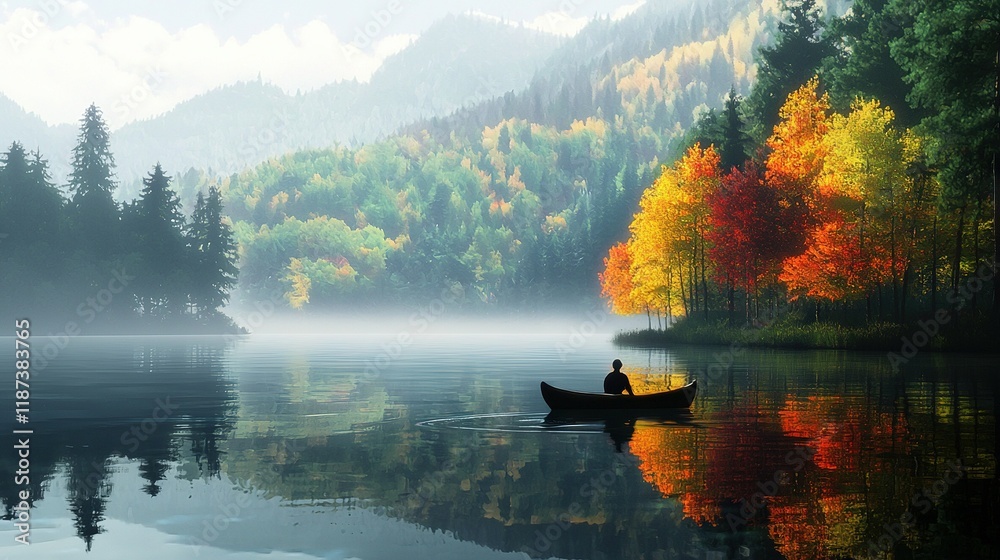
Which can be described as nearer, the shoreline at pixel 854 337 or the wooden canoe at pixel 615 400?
the wooden canoe at pixel 615 400

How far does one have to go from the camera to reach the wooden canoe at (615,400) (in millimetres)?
28266

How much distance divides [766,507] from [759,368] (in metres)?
35.6

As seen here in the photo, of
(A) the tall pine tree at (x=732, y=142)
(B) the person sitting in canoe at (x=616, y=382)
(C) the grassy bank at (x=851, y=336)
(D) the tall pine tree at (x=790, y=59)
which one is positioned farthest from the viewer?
(D) the tall pine tree at (x=790, y=59)

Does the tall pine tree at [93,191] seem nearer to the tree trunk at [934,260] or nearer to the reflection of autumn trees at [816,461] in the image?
the tree trunk at [934,260]

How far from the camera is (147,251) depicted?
138875 mm

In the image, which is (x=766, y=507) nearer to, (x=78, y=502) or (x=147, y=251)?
(x=78, y=502)

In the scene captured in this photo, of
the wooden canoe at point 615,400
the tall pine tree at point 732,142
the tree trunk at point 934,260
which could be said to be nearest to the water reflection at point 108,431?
the wooden canoe at point 615,400

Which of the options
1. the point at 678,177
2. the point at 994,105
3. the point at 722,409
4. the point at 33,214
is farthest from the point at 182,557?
the point at 33,214

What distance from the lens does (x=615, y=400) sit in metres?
28.3

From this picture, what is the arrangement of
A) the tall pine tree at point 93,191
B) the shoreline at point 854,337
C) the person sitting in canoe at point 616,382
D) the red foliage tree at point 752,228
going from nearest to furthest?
1. the person sitting in canoe at point 616,382
2. the shoreline at point 854,337
3. the red foliage tree at point 752,228
4. the tall pine tree at point 93,191

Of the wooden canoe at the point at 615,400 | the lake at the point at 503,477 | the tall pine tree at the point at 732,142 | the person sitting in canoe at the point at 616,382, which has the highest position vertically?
the tall pine tree at the point at 732,142

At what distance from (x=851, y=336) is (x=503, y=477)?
50.9m

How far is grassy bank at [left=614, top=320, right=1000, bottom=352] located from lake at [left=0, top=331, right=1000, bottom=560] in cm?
2310

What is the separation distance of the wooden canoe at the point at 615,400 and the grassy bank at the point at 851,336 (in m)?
32.6
